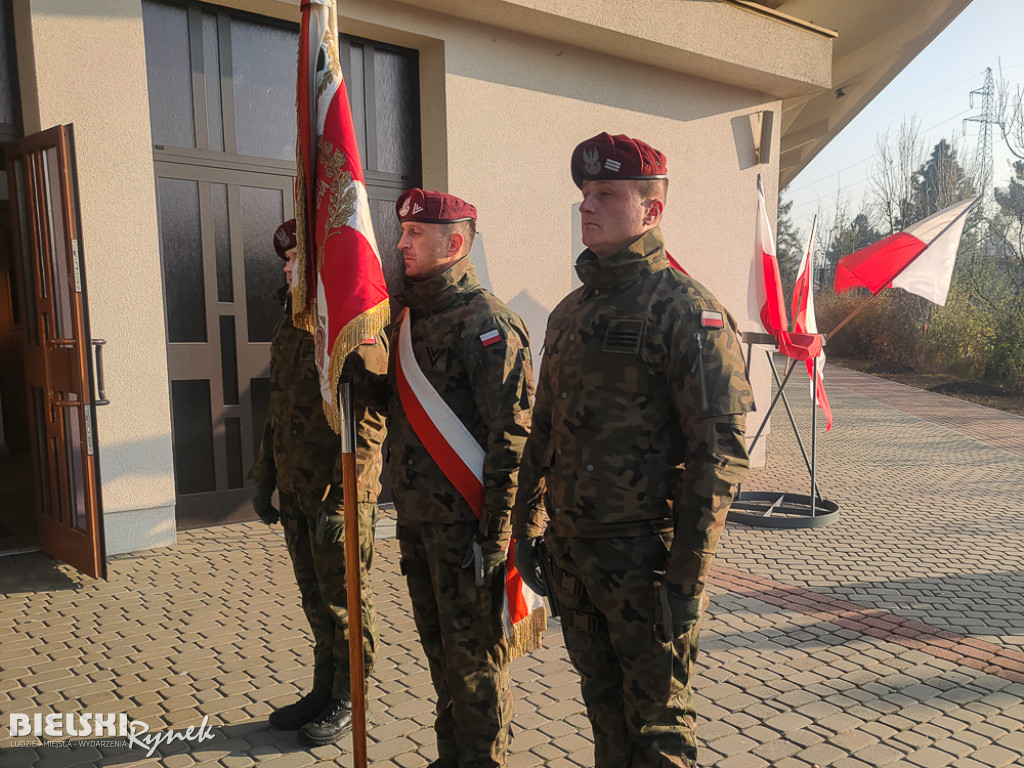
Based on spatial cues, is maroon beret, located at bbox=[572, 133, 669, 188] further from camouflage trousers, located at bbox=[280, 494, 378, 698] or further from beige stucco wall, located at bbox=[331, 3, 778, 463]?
beige stucco wall, located at bbox=[331, 3, 778, 463]

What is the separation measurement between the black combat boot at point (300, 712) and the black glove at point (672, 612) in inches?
75.4

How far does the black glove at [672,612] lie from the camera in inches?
84.7

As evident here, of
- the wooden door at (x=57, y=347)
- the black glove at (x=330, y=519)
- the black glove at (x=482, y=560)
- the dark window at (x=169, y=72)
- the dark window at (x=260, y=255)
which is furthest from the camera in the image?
the dark window at (x=260, y=255)

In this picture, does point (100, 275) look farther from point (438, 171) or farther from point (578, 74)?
point (578, 74)

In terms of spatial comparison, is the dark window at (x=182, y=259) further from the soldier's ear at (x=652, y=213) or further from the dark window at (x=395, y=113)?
the soldier's ear at (x=652, y=213)

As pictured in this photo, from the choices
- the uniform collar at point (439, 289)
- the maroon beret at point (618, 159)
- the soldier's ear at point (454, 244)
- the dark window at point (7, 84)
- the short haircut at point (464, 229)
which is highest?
the dark window at point (7, 84)

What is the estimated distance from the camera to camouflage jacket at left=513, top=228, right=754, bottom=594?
2.13 m

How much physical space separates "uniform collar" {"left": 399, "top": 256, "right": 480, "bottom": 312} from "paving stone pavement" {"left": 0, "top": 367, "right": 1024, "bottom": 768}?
1881 mm

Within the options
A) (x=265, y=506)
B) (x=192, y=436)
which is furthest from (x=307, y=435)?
(x=192, y=436)

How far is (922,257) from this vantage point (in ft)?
23.0

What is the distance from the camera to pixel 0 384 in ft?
35.3

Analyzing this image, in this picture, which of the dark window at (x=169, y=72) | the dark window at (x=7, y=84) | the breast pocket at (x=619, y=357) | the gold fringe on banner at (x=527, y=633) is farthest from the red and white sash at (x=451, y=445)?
the dark window at (x=7, y=84)

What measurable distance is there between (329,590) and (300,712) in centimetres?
61

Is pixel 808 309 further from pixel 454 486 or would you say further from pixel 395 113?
pixel 454 486
